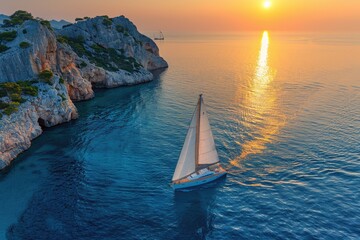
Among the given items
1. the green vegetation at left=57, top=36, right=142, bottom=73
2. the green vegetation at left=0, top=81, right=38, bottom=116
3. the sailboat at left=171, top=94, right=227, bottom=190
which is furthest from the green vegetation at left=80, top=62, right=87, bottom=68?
the sailboat at left=171, top=94, right=227, bottom=190

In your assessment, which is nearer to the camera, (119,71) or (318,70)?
(119,71)

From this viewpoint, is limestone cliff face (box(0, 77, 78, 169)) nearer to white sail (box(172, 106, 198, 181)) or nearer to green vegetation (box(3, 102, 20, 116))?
green vegetation (box(3, 102, 20, 116))

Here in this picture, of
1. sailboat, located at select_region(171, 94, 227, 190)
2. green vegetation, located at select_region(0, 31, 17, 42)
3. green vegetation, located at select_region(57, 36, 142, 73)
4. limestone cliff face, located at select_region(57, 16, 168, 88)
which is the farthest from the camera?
green vegetation, located at select_region(57, 36, 142, 73)

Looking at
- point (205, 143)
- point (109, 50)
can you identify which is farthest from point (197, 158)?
point (109, 50)

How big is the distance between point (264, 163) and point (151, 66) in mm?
110478

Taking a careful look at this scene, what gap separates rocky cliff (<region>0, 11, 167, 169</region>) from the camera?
5453 cm

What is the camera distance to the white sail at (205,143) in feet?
132

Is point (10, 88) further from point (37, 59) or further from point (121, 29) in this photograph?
point (121, 29)

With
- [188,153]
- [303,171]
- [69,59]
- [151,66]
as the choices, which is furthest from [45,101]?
[151,66]

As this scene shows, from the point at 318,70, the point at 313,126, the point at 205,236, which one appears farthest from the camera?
the point at 318,70

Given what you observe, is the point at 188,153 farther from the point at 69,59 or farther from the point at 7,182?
the point at 69,59

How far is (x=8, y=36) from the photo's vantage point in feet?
241

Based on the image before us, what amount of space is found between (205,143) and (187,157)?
135 inches

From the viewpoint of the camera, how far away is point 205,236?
32656 millimetres
